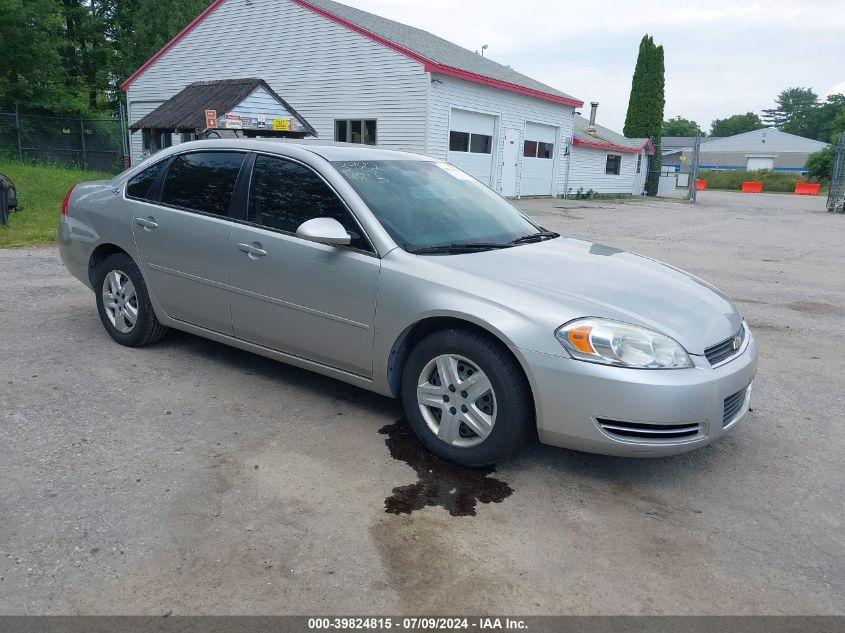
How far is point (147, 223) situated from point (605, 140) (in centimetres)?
3250

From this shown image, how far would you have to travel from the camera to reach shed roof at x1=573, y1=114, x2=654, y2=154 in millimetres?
31484

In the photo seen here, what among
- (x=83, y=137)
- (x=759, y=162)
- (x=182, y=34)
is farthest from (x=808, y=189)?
(x=83, y=137)

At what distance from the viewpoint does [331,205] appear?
4133 mm

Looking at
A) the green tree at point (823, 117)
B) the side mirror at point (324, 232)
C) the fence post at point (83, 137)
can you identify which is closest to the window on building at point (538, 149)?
the fence post at point (83, 137)

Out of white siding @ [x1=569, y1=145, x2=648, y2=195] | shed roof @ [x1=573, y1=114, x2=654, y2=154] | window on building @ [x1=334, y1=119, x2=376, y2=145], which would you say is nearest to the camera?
window on building @ [x1=334, y1=119, x2=376, y2=145]

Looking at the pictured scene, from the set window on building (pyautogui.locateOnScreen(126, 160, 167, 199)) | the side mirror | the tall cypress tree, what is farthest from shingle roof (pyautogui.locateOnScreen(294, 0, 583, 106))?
the side mirror

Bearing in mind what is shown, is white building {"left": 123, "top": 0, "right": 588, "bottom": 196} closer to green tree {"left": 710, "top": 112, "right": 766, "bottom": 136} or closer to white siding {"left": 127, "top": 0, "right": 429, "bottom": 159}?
white siding {"left": 127, "top": 0, "right": 429, "bottom": 159}

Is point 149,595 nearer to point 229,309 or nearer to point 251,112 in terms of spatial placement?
point 229,309

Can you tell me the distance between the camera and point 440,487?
3412 mm

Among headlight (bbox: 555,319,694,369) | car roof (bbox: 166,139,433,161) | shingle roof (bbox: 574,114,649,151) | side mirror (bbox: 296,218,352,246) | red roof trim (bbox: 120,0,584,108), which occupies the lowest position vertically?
headlight (bbox: 555,319,694,369)

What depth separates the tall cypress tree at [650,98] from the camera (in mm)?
39969

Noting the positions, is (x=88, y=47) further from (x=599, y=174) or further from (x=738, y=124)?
(x=738, y=124)

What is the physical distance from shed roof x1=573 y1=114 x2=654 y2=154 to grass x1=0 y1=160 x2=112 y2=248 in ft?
66.7

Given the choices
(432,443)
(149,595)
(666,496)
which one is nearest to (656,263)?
(666,496)
